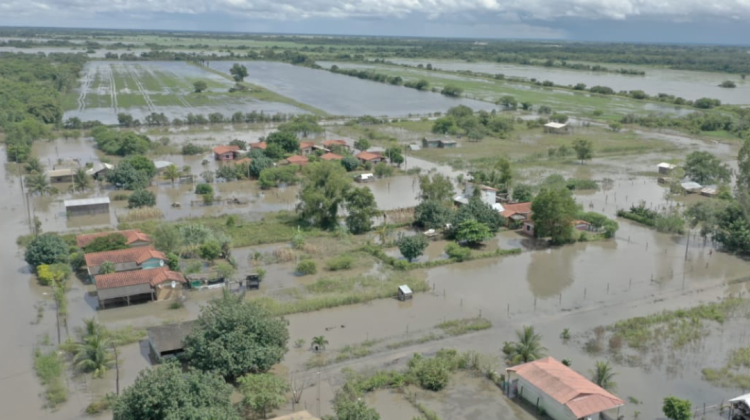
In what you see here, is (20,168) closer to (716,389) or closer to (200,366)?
(200,366)

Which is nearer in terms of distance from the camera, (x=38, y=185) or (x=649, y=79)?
(x=38, y=185)

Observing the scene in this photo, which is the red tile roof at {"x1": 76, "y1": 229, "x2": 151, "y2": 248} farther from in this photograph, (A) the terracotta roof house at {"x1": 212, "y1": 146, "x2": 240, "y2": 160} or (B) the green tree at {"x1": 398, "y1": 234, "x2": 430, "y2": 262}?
(A) the terracotta roof house at {"x1": 212, "y1": 146, "x2": 240, "y2": 160}

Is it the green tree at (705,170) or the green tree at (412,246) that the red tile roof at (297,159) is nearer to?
the green tree at (412,246)

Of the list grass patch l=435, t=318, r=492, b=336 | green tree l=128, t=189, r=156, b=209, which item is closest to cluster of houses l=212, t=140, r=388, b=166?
green tree l=128, t=189, r=156, b=209

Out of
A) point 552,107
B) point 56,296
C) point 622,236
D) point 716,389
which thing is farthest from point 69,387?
point 552,107

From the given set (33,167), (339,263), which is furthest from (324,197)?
(33,167)

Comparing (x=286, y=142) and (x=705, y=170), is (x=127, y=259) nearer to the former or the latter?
(x=286, y=142)

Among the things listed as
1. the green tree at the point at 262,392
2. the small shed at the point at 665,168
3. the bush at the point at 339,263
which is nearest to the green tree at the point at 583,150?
the small shed at the point at 665,168
